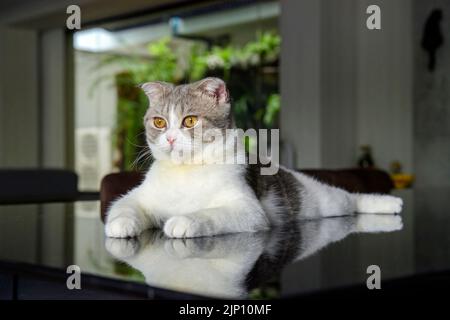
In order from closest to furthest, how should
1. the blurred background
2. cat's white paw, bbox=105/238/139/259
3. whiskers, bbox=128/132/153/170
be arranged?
1. cat's white paw, bbox=105/238/139/259
2. whiskers, bbox=128/132/153/170
3. the blurred background

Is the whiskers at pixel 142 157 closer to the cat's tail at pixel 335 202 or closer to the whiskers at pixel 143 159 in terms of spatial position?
the whiskers at pixel 143 159

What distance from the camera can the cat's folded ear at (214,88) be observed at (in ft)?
3.35

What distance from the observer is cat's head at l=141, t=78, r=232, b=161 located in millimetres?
1035

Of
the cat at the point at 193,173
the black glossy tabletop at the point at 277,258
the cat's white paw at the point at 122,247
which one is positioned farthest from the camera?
the cat at the point at 193,173

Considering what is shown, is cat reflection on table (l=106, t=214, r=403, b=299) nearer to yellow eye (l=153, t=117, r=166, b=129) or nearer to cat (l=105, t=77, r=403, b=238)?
cat (l=105, t=77, r=403, b=238)

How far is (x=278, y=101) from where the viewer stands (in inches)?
A: 228

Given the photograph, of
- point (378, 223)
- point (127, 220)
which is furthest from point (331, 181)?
point (127, 220)

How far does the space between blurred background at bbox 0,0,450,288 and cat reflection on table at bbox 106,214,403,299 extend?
259 centimetres

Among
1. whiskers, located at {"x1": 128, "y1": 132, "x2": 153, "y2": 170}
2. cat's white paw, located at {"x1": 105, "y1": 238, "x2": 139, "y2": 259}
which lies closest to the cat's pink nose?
whiskers, located at {"x1": 128, "y1": 132, "x2": 153, "y2": 170}

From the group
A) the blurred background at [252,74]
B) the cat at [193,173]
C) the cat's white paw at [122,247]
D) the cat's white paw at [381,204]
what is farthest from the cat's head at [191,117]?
the blurred background at [252,74]

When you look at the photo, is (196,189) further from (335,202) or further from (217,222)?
(335,202)

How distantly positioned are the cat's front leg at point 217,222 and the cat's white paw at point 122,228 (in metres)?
0.06
